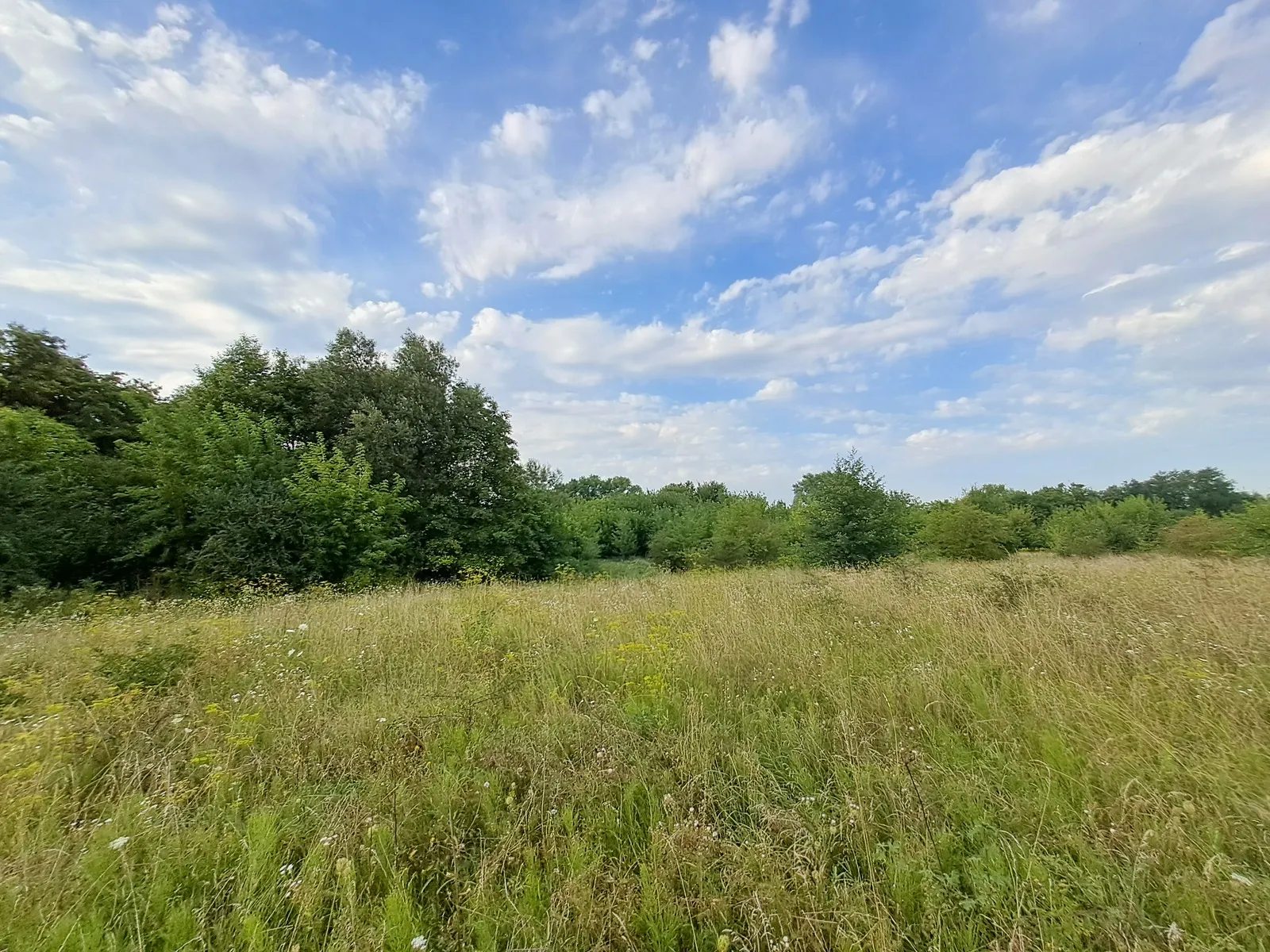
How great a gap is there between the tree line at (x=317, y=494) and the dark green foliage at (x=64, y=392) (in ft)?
0.22

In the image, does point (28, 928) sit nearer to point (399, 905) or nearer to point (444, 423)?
point (399, 905)

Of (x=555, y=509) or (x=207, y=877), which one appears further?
(x=555, y=509)

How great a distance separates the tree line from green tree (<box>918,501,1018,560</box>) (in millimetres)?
88

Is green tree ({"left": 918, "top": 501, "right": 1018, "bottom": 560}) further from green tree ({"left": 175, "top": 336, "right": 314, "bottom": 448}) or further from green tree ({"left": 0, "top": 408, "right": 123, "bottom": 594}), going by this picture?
green tree ({"left": 0, "top": 408, "right": 123, "bottom": 594})

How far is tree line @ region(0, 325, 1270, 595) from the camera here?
1456 cm

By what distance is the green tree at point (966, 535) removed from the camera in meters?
23.0

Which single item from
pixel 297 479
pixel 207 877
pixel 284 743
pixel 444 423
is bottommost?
pixel 207 877

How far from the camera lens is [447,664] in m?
4.80

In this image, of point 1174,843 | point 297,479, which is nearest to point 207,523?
point 297,479

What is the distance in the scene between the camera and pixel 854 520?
18.9 meters

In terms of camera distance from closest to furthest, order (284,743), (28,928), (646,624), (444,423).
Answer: (28,928)
(284,743)
(646,624)
(444,423)

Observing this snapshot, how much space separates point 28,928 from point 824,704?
405 centimetres

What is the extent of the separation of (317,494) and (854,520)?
19.2 m

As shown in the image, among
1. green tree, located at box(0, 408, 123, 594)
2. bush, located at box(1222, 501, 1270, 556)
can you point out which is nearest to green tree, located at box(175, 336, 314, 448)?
green tree, located at box(0, 408, 123, 594)
